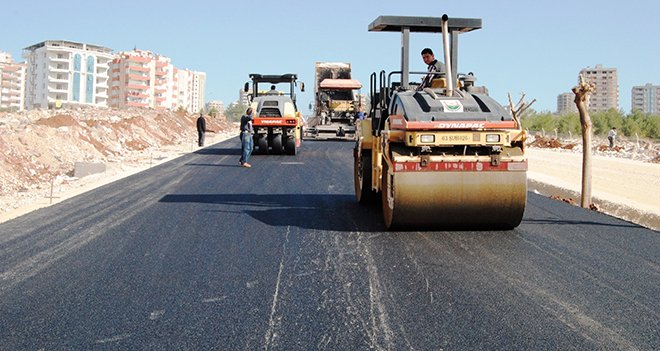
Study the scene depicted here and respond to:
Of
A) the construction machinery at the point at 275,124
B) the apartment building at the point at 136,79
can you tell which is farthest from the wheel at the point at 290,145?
the apartment building at the point at 136,79

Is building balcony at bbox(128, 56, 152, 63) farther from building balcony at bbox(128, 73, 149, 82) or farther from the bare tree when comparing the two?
the bare tree

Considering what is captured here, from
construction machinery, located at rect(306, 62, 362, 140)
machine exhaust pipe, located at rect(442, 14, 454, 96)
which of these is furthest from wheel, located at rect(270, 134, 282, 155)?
machine exhaust pipe, located at rect(442, 14, 454, 96)

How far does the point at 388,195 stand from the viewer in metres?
7.93

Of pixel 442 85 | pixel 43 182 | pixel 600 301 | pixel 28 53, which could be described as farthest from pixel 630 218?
pixel 28 53

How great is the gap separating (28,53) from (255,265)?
125214 mm

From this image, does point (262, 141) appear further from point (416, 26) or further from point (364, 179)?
point (416, 26)

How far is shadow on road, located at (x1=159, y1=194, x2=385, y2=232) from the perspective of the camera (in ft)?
28.7

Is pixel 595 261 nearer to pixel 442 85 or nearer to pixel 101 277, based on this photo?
pixel 442 85

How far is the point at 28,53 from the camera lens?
117 metres

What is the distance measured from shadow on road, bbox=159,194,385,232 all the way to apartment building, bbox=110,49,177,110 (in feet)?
356

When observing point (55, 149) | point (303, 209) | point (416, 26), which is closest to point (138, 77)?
point (55, 149)

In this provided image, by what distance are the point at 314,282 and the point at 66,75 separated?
365 ft

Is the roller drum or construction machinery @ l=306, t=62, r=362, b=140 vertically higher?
construction machinery @ l=306, t=62, r=362, b=140

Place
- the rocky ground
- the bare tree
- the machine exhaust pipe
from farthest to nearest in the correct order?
the rocky ground
the bare tree
the machine exhaust pipe
